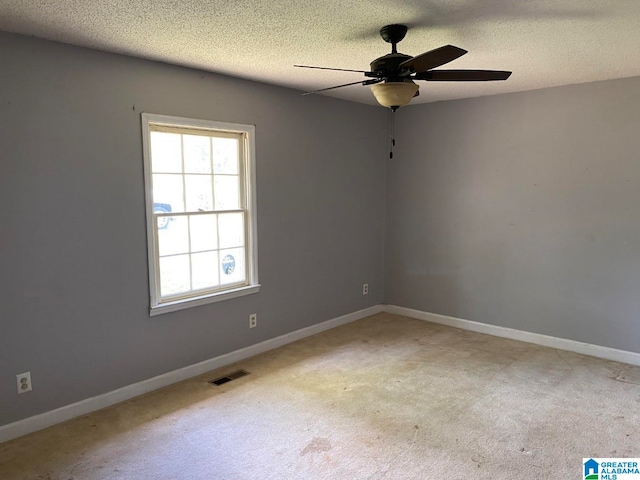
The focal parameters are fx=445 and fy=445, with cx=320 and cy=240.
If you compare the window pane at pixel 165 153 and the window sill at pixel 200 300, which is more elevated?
the window pane at pixel 165 153

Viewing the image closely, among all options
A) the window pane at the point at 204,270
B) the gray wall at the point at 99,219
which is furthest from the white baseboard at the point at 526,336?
the window pane at the point at 204,270

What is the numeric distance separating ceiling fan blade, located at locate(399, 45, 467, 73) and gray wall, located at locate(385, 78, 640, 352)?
243 centimetres

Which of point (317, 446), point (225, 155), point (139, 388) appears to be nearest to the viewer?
point (317, 446)

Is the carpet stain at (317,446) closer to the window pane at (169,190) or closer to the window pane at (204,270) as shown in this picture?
the window pane at (204,270)

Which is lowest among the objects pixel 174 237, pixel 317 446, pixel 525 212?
pixel 317 446

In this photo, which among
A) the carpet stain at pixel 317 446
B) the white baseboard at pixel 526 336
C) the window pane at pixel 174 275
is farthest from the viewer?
the white baseboard at pixel 526 336

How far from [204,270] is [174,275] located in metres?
0.27

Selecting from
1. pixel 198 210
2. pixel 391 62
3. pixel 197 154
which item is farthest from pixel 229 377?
pixel 391 62

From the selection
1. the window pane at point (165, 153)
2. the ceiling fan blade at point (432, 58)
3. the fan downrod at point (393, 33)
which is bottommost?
the window pane at point (165, 153)

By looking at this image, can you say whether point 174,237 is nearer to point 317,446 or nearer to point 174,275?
point 174,275

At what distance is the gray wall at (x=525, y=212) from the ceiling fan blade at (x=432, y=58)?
2428mm

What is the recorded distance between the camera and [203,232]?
3686 mm

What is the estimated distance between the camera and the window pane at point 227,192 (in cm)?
377

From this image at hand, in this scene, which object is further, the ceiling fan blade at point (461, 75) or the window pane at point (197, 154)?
the window pane at point (197, 154)
